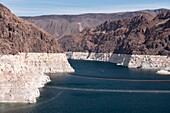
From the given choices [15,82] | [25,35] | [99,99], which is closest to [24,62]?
[99,99]

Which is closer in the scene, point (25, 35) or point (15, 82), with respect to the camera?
point (15, 82)

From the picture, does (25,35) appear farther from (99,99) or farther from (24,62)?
(99,99)

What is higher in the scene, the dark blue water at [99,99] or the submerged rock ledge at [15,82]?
the submerged rock ledge at [15,82]

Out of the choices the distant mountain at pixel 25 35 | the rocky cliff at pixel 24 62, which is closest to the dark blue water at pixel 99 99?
the rocky cliff at pixel 24 62

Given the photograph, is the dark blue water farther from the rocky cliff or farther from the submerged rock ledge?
the rocky cliff

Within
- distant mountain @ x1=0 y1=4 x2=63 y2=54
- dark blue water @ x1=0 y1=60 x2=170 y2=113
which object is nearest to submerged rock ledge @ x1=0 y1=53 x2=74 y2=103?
dark blue water @ x1=0 y1=60 x2=170 y2=113

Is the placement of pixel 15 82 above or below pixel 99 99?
above

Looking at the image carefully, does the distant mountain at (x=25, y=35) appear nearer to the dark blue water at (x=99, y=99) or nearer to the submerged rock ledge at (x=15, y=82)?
the dark blue water at (x=99, y=99)

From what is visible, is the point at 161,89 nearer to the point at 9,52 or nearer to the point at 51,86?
the point at 51,86

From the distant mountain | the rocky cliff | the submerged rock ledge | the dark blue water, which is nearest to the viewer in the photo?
the submerged rock ledge
